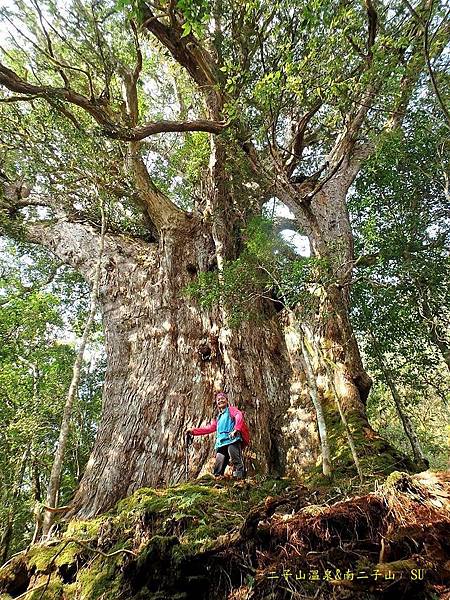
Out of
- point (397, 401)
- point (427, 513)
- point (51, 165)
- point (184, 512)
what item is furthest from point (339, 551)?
point (51, 165)

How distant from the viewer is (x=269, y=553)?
2.38 meters

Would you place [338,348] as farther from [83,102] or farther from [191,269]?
[83,102]

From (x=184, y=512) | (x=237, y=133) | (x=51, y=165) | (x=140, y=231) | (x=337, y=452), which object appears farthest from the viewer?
(x=140, y=231)

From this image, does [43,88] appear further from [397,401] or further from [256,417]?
[397,401]

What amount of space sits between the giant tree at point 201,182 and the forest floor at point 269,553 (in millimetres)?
Result: 1616

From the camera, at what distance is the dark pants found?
4521mm

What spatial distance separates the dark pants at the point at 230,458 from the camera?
4521 mm

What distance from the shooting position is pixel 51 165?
311 inches

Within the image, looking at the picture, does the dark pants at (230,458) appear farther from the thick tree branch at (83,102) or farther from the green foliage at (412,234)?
the thick tree branch at (83,102)

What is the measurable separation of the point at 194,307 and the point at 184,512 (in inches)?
172

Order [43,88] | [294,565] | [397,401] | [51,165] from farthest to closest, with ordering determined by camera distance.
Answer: [397,401] < [51,165] < [43,88] < [294,565]

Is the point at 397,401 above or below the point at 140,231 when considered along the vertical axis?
below

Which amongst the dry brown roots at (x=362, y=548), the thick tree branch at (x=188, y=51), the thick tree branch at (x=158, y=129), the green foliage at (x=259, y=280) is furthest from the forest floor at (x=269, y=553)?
the thick tree branch at (x=188, y=51)

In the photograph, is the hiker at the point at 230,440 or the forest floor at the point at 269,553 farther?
the hiker at the point at 230,440
